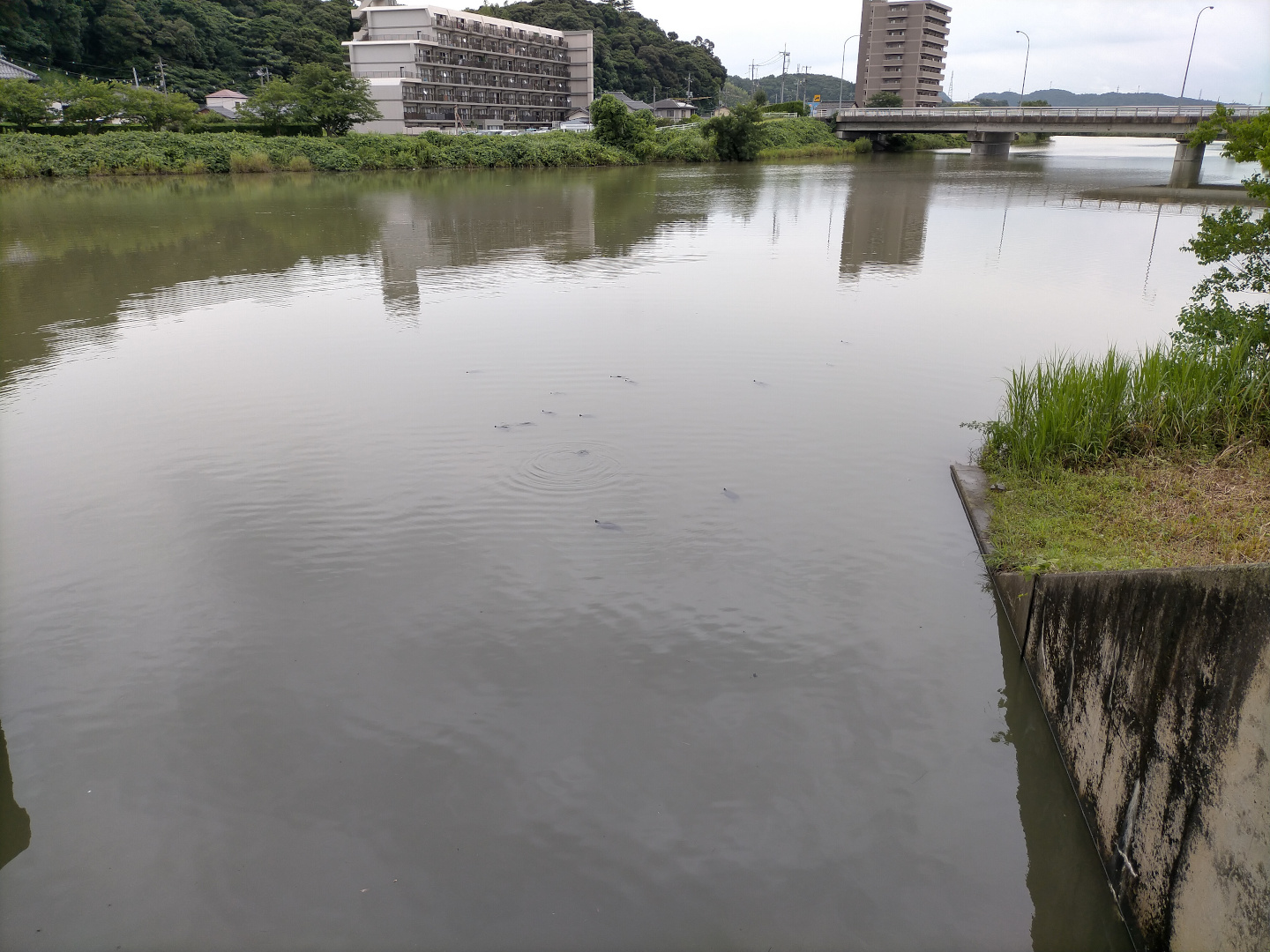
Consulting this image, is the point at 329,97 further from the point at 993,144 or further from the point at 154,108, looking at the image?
the point at 993,144

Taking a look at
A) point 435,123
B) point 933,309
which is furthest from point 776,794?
point 435,123

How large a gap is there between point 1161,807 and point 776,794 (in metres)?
1.62

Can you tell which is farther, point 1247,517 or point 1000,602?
point 1000,602

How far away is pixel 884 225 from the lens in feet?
79.9

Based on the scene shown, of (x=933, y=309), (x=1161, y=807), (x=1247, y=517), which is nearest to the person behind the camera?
(x=1161, y=807)

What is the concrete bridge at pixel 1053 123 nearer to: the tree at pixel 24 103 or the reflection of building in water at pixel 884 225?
the reflection of building in water at pixel 884 225

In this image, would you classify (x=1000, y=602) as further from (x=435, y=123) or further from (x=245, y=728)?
(x=435, y=123)

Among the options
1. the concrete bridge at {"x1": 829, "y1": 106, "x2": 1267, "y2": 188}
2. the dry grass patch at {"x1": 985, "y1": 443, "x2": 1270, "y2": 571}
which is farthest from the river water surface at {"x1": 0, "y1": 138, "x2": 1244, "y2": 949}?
the concrete bridge at {"x1": 829, "y1": 106, "x2": 1267, "y2": 188}

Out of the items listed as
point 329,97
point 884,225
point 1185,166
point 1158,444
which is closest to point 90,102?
point 329,97

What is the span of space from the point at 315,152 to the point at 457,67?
124ft

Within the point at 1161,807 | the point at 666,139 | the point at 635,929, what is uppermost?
the point at 666,139

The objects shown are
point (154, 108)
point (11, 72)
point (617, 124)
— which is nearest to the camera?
point (154, 108)

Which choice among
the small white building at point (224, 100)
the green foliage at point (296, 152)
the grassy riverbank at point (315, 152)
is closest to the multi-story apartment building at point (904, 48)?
the grassy riverbank at point (315, 152)

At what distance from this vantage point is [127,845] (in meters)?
3.92
